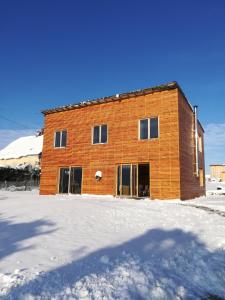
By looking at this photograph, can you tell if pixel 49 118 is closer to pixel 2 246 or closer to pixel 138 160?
pixel 138 160

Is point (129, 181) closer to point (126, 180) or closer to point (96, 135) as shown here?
point (126, 180)

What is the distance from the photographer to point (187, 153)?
59.0 feet

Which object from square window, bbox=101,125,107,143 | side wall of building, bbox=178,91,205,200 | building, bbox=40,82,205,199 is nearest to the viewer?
building, bbox=40,82,205,199

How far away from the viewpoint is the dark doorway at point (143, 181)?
1798 cm

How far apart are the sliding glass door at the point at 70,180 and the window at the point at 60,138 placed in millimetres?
1866

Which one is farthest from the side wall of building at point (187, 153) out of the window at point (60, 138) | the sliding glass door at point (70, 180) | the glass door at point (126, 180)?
the window at point (60, 138)

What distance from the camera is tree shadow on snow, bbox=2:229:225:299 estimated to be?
391 centimetres

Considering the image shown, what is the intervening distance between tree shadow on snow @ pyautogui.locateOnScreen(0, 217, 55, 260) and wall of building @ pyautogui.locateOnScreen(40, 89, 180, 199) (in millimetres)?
9590

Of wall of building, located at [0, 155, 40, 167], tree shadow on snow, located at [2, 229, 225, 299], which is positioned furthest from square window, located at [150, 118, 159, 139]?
wall of building, located at [0, 155, 40, 167]

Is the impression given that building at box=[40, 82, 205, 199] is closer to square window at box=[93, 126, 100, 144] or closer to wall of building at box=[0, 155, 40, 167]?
square window at box=[93, 126, 100, 144]

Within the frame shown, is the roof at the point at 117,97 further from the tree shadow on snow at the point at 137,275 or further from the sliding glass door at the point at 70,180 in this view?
the tree shadow on snow at the point at 137,275

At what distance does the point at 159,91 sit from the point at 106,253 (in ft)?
43.3

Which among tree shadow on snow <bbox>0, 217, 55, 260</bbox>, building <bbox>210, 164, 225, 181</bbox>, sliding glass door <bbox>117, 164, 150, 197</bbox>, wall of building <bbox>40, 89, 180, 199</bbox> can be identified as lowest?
tree shadow on snow <bbox>0, 217, 55, 260</bbox>

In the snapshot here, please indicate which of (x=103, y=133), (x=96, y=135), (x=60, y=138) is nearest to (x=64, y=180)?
(x=60, y=138)
